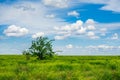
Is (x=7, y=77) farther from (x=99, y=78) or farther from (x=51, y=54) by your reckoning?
(x=51, y=54)

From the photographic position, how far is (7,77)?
60.0 ft

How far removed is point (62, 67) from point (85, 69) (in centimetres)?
208

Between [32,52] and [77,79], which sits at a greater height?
[32,52]

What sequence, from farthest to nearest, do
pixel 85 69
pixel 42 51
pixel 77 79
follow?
pixel 42 51, pixel 85 69, pixel 77 79

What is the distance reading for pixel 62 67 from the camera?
2738 cm

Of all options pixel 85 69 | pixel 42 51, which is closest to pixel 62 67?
pixel 85 69

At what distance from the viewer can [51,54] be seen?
142 ft

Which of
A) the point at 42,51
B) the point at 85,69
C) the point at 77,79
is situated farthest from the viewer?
the point at 42,51

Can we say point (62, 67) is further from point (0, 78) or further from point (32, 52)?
point (32, 52)

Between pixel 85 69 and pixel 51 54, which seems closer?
pixel 85 69

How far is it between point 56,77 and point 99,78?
241cm

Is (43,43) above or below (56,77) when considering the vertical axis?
above

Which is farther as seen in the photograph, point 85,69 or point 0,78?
point 85,69

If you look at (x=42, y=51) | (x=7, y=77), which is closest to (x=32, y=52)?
(x=42, y=51)
